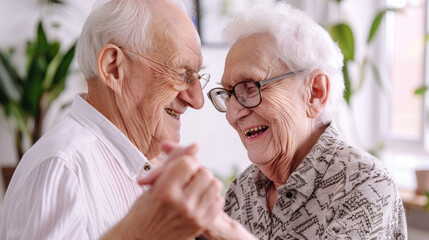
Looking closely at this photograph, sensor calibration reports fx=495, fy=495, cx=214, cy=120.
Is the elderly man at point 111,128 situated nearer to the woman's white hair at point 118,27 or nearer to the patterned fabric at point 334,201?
A: the woman's white hair at point 118,27

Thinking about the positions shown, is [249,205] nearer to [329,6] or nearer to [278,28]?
[278,28]

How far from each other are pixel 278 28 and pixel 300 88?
0.18 meters

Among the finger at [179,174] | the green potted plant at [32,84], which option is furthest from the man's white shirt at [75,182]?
the green potted plant at [32,84]

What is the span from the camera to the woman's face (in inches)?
55.5

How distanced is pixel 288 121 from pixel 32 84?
6.49 ft

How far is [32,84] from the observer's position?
114 inches

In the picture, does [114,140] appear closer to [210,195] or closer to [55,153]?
[55,153]

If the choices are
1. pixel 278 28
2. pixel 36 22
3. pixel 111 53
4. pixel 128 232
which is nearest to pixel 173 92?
pixel 111 53

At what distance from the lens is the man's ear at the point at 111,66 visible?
1.32m

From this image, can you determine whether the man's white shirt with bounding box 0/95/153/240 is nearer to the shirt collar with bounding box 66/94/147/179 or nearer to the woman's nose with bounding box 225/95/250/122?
the shirt collar with bounding box 66/94/147/179

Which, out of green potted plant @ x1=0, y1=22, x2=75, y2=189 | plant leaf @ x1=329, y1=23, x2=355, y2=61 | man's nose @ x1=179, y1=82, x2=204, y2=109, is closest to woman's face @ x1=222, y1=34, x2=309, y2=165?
man's nose @ x1=179, y1=82, x2=204, y2=109

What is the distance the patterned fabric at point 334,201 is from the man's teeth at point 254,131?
17 centimetres

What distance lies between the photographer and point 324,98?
1436 mm

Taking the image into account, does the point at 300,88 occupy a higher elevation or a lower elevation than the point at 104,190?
higher
